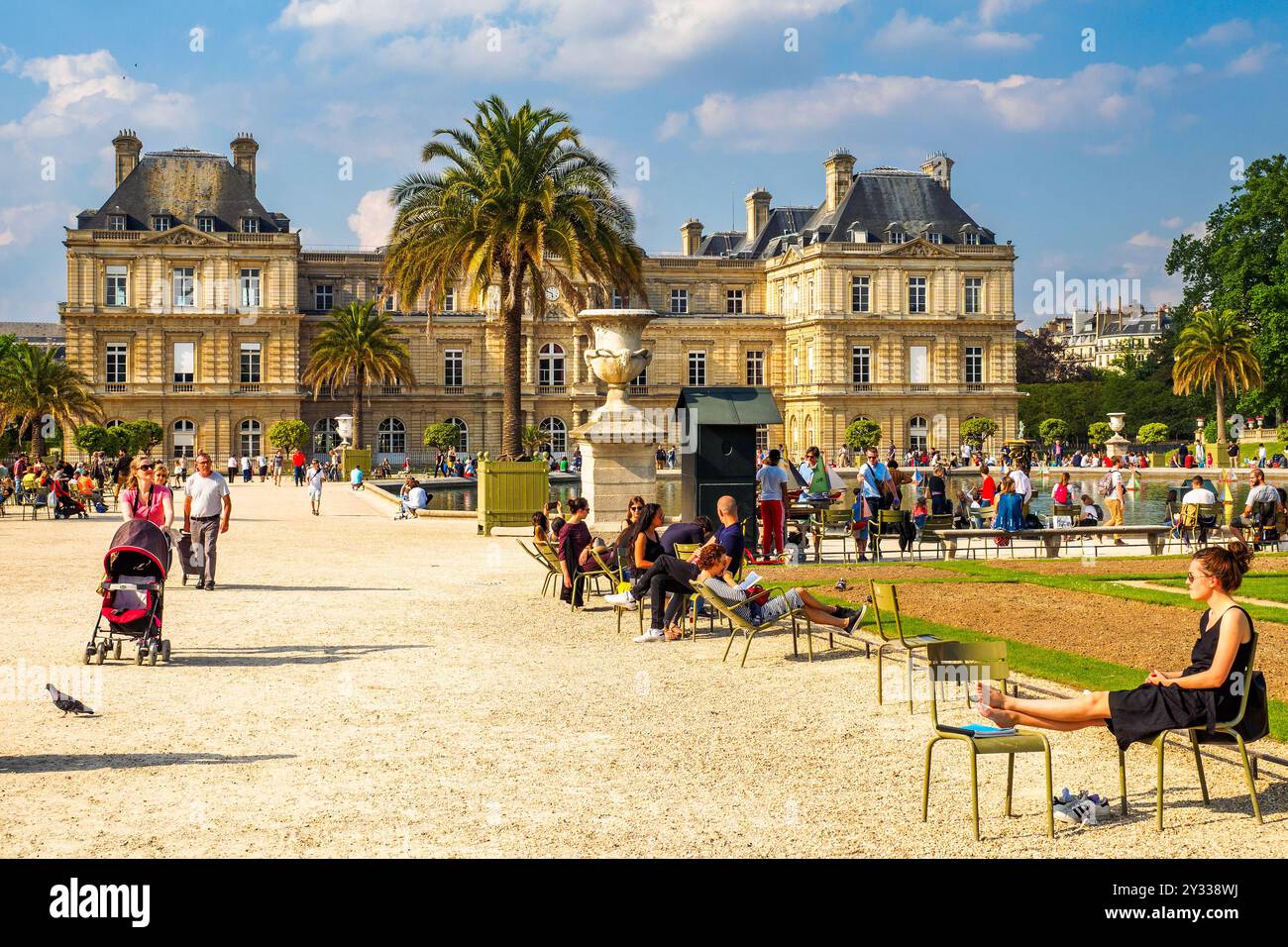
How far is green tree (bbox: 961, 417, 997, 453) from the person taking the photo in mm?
66812

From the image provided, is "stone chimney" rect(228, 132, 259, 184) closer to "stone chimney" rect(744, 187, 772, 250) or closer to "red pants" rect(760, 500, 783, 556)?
"stone chimney" rect(744, 187, 772, 250)

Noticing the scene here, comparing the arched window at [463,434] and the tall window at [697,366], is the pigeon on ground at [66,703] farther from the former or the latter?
the tall window at [697,366]

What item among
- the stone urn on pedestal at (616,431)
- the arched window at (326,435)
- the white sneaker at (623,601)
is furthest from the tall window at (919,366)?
the white sneaker at (623,601)

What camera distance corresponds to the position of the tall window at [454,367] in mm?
68562

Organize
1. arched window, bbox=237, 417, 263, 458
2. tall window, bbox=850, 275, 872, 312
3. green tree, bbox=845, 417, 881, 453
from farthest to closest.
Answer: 1. tall window, bbox=850, 275, 872, 312
2. green tree, bbox=845, 417, 881, 453
3. arched window, bbox=237, 417, 263, 458

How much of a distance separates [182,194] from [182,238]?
7.97ft

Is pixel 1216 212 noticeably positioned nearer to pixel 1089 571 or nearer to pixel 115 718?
pixel 1089 571

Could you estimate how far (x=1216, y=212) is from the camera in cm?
6178

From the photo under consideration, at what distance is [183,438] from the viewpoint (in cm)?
6331

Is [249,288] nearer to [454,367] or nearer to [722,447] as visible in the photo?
[454,367]

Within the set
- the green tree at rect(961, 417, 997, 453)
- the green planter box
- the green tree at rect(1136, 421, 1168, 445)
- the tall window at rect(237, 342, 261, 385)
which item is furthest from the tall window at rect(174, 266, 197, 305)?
the green tree at rect(1136, 421, 1168, 445)

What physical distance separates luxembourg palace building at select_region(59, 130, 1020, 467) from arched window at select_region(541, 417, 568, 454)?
112 mm
